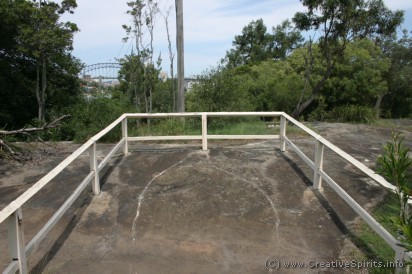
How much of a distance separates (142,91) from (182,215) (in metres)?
12.9

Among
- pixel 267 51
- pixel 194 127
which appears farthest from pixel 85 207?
pixel 267 51

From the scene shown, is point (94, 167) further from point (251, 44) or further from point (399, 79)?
point (251, 44)

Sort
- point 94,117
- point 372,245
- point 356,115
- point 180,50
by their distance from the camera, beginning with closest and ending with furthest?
point 372,245 → point 180,50 → point 94,117 → point 356,115

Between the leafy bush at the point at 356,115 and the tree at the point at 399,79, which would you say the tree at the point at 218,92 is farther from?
the tree at the point at 399,79

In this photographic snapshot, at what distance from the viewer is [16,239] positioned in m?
2.97

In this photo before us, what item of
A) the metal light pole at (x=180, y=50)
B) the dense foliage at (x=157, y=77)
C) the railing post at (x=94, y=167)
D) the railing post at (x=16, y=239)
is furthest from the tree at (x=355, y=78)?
the railing post at (x=16, y=239)

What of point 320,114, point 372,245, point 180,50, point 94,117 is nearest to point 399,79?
point 320,114

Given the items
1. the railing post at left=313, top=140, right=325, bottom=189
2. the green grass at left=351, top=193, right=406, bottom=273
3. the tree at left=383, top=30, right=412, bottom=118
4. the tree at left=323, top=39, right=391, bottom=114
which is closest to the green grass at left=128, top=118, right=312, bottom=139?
the railing post at left=313, top=140, right=325, bottom=189

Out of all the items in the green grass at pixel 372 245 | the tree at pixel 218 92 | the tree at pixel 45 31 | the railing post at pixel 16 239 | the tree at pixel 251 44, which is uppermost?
the tree at pixel 251 44

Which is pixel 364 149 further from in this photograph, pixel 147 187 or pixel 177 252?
pixel 177 252

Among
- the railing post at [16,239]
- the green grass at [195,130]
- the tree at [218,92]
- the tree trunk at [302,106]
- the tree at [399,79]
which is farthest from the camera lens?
the tree at [399,79]

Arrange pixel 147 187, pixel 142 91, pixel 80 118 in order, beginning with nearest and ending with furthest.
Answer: pixel 147 187
pixel 80 118
pixel 142 91

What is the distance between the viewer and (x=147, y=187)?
5.58m

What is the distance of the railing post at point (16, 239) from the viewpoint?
2.93 meters
